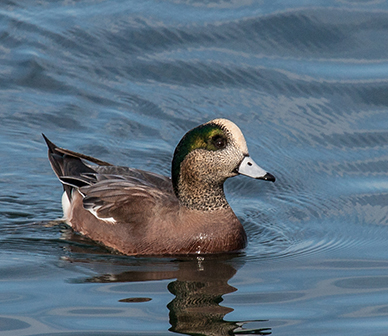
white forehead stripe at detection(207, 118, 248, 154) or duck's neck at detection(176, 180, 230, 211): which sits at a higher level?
white forehead stripe at detection(207, 118, 248, 154)

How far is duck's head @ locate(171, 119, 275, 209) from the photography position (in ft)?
23.5

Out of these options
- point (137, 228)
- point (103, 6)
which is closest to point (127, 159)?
point (137, 228)

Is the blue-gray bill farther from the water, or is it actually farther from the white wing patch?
the white wing patch

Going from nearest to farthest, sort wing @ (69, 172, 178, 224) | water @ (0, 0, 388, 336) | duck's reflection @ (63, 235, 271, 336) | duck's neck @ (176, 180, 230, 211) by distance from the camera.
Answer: duck's reflection @ (63, 235, 271, 336) → water @ (0, 0, 388, 336) → duck's neck @ (176, 180, 230, 211) → wing @ (69, 172, 178, 224)

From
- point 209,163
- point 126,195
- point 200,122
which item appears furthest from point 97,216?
point 200,122

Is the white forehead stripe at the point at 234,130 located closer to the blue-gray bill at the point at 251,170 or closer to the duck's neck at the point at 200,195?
the blue-gray bill at the point at 251,170

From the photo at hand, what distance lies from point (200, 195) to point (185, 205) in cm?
18

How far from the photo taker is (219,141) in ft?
23.6

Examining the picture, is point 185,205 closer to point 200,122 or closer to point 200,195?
point 200,195

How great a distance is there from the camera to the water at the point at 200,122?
20.5 feet

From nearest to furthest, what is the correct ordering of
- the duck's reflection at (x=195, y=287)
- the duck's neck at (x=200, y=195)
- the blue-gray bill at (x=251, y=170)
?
1. the duck's reflection at (x=195, y=287)
2. the blue-gray bill at (x=251, y=170)
3. the duck's neck at (x=200, y=195)

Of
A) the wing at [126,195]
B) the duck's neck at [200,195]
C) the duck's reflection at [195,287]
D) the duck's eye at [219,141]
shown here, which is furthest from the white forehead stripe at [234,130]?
the duck's reflection at [195,287]

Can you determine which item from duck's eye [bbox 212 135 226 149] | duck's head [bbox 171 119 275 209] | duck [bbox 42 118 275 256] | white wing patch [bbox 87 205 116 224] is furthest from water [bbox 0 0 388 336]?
duck's eye [bbox 212 135 226 149]

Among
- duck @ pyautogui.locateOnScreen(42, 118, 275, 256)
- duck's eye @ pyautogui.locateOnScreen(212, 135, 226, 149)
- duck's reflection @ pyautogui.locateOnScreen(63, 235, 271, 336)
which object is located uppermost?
duck's eye @ pyautogui.locateOnScreen(212, 135, 226, 149)
